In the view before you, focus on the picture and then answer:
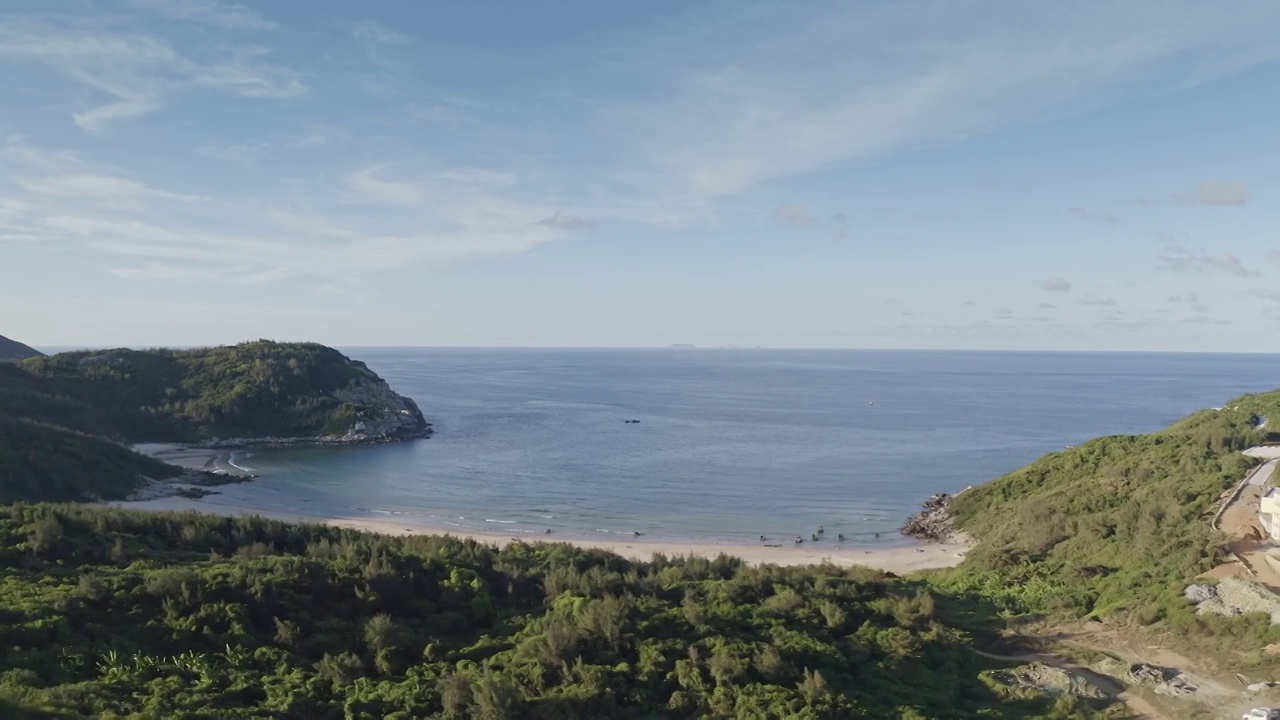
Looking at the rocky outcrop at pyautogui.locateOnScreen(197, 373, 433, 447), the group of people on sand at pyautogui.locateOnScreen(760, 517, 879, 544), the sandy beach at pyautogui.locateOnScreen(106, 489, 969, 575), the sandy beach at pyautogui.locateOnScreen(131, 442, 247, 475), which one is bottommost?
the group of people on sand at pyautogui.locateOnScreen(760, 517, 879, 544)

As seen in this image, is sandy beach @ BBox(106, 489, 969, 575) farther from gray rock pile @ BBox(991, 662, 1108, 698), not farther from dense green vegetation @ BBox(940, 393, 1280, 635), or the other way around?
gray rock pile @ BBox(991, 662, 1108, 698)

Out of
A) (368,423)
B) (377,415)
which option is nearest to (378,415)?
(377,415)

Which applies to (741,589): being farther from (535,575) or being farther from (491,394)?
(491,394)

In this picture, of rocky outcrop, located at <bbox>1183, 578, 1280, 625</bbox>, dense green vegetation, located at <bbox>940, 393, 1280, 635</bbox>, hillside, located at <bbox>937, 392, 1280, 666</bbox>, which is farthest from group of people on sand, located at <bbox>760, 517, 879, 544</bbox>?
rocky outcrop, located at <bbox>1183, 578, 1280, 625</bbox>

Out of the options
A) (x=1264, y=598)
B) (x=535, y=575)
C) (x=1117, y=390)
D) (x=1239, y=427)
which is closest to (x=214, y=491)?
(x=535, y=575)

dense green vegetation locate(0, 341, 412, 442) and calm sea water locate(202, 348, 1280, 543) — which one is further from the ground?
dense green vegetation locate(0, 341, 412, 442)

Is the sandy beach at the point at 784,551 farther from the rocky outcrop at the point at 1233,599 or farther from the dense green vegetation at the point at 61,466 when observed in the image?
the rocky outcrop at the point at 1233,599

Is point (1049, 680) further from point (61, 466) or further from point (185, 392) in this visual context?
point (185, 392)
